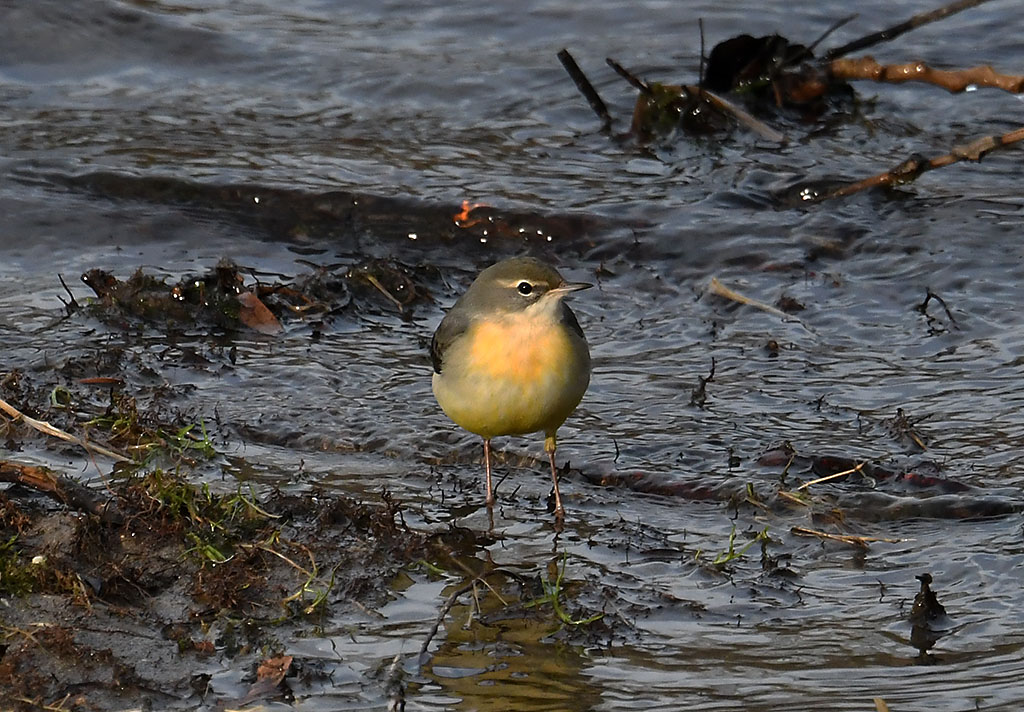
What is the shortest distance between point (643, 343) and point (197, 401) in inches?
107

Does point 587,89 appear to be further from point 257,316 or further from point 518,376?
point 518,376

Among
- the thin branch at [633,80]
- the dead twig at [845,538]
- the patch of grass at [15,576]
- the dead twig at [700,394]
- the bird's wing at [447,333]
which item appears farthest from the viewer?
the thin branch at [633,80]

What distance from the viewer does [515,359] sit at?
22.2ft

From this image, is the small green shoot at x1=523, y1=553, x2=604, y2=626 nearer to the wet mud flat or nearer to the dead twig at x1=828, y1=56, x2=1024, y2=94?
the wet mud flat

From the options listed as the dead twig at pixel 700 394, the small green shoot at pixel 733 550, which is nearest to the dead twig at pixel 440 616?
the small green shoot at pixel 733 550

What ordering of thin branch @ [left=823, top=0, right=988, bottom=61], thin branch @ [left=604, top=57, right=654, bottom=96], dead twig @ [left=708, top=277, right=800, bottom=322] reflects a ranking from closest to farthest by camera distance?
dead twig @ [left=708, top=277, right=800, bottom=322] → thin branch @ [left=823, top=0, right=988, bottom=61] → thin branch @ [left=604, top=57, right=654, bottom=96]

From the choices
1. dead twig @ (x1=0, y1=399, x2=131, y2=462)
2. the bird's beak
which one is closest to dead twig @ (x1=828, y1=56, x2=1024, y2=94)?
the bird's beak

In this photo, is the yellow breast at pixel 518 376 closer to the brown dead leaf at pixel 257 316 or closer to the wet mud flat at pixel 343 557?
the wet mud flat at pixel 343 557

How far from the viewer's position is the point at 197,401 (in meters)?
8.05

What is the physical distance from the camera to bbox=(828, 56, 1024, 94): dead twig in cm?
1002

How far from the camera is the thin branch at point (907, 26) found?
35.1 ft

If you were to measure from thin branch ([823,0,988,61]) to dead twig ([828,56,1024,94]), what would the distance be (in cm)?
12

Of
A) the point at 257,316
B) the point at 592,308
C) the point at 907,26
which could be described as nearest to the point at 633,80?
the point at 907,26

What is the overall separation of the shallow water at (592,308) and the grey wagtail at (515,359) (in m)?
0.41
